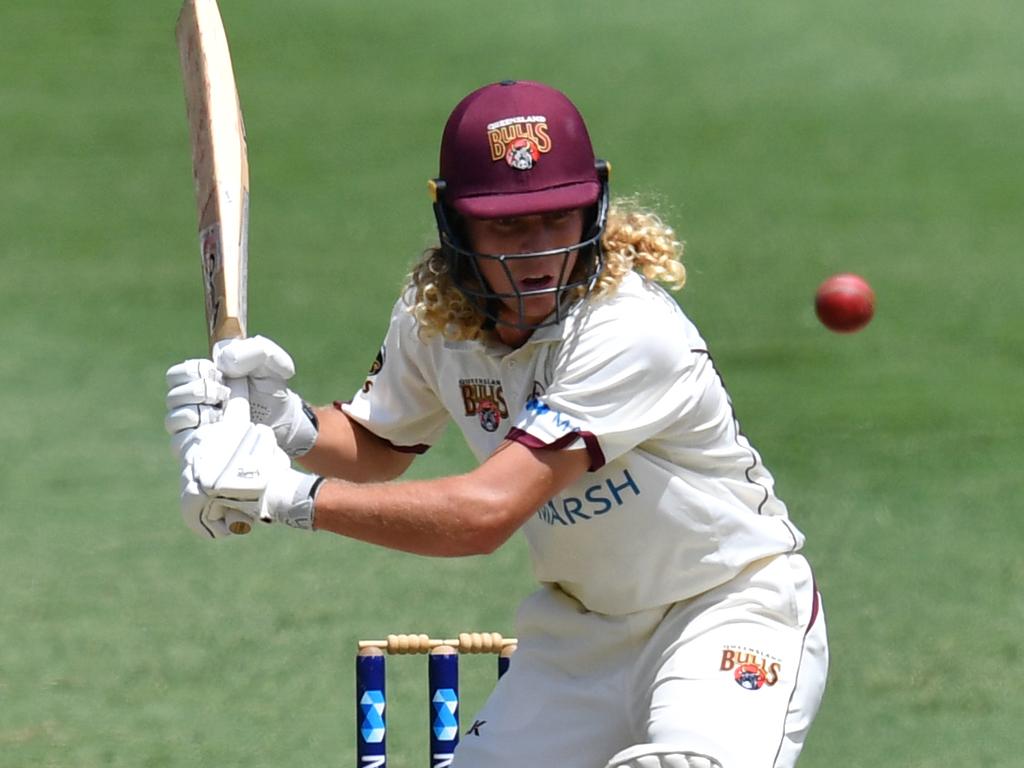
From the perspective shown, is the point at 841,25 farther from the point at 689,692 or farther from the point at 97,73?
the point at 689,692

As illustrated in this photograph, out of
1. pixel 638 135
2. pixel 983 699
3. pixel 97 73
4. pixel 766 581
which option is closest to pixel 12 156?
pixel 97 73

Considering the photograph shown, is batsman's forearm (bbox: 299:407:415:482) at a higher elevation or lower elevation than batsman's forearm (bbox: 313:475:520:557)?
lower

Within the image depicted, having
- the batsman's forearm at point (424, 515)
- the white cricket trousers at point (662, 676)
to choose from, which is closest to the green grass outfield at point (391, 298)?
the white cricket trousers at point (662, 676)

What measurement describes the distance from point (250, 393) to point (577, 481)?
757mm

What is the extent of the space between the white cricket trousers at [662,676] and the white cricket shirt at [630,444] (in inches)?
1.9

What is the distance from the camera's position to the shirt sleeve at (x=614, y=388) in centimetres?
357

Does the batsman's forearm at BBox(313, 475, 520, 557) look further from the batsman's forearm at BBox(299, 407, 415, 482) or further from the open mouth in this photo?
the batsman's forearm at BBox(299, 407, 415, 482)

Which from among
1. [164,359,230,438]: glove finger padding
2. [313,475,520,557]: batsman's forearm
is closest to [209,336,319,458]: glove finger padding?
[164,359,230,438]: glove finger padding

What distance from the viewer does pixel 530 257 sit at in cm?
363

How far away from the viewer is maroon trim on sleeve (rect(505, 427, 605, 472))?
3.54 m

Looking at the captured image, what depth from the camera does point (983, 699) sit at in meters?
5.46

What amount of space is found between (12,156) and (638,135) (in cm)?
386

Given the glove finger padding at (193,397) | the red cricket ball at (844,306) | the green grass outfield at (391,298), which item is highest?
the glove finger padding at (193,397)

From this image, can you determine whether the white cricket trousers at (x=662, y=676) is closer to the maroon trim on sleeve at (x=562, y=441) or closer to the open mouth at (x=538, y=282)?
the maroon trim on sleeve at (x=562, y=441)
